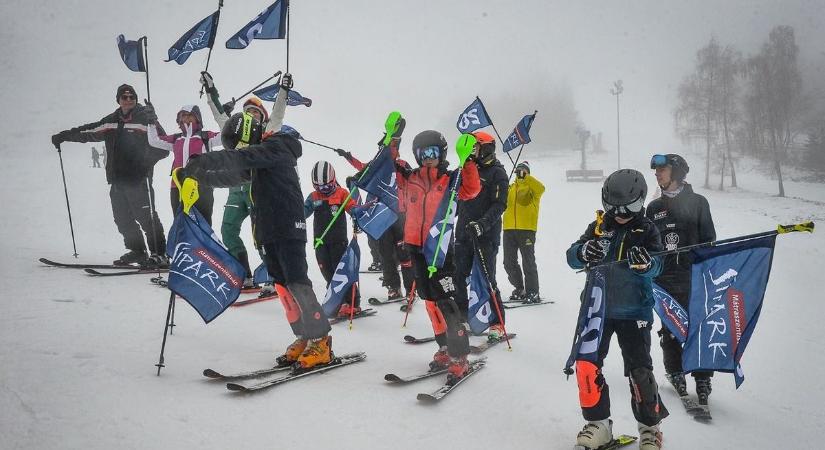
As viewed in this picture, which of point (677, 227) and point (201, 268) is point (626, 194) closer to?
point (677, 227)

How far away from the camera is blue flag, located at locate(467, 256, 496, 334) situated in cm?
554

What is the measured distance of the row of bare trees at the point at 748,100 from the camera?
109 ft

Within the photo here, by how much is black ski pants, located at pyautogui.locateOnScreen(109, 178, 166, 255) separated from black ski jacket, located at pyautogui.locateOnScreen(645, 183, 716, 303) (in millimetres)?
7030

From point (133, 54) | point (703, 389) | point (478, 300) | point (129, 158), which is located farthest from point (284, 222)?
point (133, 54)

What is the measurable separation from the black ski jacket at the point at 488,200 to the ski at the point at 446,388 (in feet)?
5.75

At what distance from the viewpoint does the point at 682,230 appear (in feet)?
16.4

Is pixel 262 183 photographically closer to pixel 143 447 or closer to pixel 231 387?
pixel 231 387

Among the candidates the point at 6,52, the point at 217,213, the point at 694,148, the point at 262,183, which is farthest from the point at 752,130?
the point at 6,52

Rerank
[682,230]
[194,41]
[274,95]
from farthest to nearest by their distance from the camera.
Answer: [274,95], [194,41], [682,230]

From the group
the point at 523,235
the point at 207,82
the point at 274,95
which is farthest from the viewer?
the point at 523,235

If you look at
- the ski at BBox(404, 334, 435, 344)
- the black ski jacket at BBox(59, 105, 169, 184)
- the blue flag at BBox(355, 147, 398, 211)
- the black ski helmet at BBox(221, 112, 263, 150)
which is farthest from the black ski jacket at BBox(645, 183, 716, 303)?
the black ski jacket at BBox(59, 105, 169, 184)

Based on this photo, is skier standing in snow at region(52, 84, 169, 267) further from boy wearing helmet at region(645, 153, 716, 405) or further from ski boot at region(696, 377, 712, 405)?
ski boot at region(696, 377, 712, 405)

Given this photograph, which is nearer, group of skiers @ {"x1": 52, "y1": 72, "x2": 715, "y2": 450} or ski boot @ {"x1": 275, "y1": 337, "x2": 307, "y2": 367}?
group of skiers @ {"x1": 52, "y1": 72, "x2": 715, "y2": 450}

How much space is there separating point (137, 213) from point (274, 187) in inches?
189
